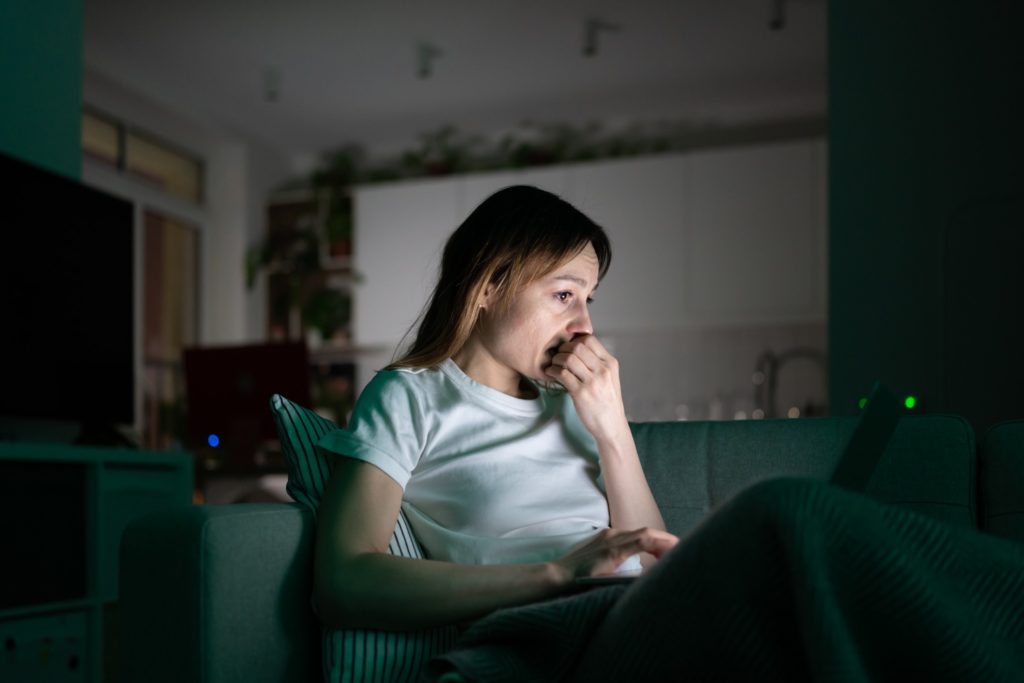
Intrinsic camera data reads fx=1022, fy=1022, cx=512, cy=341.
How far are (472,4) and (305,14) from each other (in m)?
0.80

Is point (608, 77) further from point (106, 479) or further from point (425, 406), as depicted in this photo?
point (425, 406)

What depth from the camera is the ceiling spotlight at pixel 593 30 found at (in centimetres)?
494

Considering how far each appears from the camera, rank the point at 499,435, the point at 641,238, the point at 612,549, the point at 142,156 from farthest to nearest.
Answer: the point at 142,156
the point at 641,238
the point at 499,435
the point at 612,549

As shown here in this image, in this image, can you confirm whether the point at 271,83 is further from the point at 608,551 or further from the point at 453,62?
the point at 608,551

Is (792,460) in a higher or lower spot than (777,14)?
lower

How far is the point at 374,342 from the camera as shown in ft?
20.9

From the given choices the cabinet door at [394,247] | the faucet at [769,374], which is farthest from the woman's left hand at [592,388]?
the cabinet door at [394,247]

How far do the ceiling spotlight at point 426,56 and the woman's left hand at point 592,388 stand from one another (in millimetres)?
3985

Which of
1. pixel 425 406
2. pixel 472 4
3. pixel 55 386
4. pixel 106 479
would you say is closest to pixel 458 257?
pixel 425 406

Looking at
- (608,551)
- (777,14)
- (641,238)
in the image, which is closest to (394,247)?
(641,238)

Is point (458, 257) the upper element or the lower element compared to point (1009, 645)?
upper

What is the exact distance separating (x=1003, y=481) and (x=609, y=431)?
60cm

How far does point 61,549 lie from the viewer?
2.85 metres

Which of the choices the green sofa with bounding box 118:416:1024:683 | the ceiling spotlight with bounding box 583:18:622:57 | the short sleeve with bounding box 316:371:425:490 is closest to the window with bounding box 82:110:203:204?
the ceiling spotlight with bounding box 583:18:622:57
